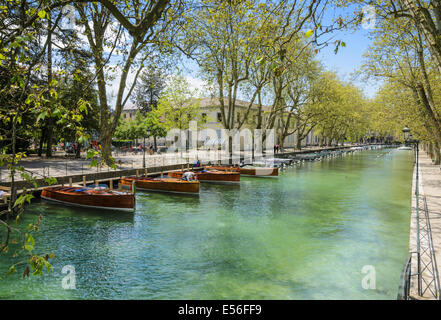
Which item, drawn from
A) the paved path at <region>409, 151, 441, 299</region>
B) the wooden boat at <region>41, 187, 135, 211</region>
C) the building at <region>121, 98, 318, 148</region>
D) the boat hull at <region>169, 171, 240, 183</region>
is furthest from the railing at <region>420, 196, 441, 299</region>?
the building at <region>121, 98, 318, 148</region>

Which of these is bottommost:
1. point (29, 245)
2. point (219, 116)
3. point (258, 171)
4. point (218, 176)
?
point (218, 176)

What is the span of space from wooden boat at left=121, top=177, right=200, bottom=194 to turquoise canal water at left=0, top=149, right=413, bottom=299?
118 cm

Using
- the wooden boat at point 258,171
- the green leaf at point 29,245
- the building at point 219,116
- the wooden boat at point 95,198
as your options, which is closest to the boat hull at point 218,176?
the wooden boat at point 258,171

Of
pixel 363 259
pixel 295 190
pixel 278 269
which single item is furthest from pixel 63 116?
pixel 295 190

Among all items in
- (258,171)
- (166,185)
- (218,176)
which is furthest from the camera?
(258,171)

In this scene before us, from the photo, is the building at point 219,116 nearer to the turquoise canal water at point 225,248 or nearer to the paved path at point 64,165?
the paved path at point 64,165

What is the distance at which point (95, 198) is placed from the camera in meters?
17.8

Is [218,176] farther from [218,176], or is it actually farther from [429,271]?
[429,271]

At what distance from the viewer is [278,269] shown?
10.2 meters

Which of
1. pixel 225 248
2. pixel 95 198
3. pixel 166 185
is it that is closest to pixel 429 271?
pixel 225 248

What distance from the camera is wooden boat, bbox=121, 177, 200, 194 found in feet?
73.9

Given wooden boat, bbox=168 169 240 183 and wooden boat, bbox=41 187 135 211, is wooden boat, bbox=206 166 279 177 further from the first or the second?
wooden boat, bbox=41 187 135 211

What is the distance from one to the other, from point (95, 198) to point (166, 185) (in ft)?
20.0

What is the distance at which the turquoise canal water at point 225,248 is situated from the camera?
890cm
